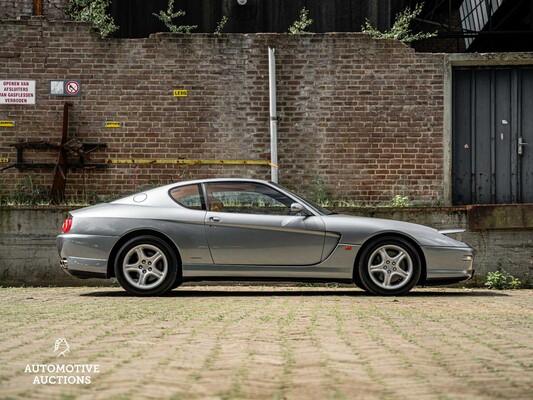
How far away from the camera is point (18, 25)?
1487cm

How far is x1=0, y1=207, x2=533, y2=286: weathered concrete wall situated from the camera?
13.6 m

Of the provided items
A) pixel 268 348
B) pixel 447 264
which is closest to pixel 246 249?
pixel 447 264

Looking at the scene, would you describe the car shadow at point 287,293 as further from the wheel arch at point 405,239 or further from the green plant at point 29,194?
the green plant at point 29,194

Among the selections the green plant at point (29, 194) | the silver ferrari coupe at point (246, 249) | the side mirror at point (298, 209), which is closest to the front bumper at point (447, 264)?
the silver ferrari coupe at point (246, 249)

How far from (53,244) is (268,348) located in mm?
7910

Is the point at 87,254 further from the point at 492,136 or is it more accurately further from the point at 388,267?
the point at 492,136

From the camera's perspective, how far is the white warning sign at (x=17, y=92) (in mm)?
14875

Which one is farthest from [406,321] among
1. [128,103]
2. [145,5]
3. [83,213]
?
[145,5]

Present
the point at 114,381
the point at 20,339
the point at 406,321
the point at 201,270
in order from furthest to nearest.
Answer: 1. the point at 201,270
2. the point at 406,321
3. the point at 20,339
4. the point at 114,381

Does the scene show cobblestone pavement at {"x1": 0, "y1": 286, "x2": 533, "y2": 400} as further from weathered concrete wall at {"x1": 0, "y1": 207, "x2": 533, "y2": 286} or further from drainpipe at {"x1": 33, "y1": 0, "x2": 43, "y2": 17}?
drainpipe at {"x1": 33, "y1": 0, "x2": 43, "y2": 17}

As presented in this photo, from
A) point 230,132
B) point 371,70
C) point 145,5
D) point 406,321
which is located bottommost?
point 406,321

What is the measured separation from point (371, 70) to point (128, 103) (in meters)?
3.69

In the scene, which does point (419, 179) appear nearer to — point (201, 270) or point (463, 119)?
point (463, 119)

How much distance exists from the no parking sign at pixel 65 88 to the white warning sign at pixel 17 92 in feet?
1.02
